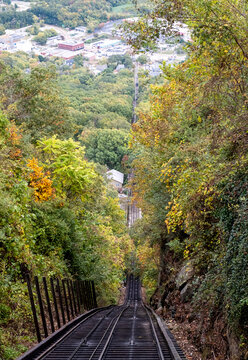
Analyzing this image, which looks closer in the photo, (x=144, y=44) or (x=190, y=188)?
(x=190, y=188)

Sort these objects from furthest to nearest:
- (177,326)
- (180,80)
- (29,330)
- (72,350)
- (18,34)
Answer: (18,34) < (180,80) < (177,326) < (29,330) < (72,350)

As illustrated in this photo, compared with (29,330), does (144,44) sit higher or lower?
higher

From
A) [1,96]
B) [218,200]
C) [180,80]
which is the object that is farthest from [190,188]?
Result: [1,96]

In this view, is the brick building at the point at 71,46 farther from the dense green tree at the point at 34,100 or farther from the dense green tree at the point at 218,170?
the dense green tree at the point at 218,170

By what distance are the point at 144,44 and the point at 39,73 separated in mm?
16697

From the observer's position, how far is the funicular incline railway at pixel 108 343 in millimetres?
8148

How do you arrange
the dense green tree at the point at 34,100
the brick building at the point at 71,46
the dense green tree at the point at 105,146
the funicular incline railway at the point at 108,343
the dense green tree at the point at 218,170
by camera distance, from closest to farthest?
1. the dense green tree at the point at 218,170
2. the funicular incline railway at the point at 108,343
3. the dense green tree at the point at 34,100
4. the dense green tree at the point at 105,146
5. the brick building at the point at 71,46

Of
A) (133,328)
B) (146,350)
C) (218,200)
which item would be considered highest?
(218,200)

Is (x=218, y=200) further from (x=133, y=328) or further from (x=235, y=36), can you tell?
(x=133, y=328)

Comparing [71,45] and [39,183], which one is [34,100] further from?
[71,45]

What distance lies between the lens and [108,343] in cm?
932

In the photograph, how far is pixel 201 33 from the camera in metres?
8.98

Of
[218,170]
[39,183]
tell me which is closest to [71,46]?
[39,183]

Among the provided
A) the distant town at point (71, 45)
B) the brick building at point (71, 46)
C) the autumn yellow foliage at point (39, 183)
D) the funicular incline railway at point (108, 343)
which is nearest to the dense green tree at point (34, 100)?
the autumn yellow foliage at point (39, 183)
